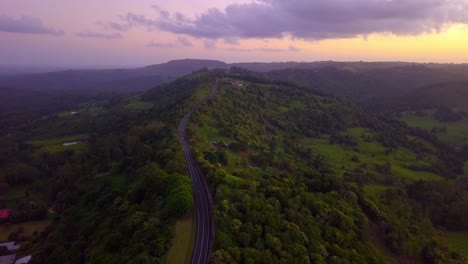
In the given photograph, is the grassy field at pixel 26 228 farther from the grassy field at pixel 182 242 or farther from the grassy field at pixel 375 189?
the grassy field at pixel 375 189

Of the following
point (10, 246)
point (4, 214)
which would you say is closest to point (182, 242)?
point (10, 246)

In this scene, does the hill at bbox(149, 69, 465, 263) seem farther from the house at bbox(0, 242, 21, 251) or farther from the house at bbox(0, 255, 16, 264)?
the house at bbox(0, 242, 21, 251)

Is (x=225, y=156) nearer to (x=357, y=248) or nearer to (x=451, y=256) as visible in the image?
(x=357, y=248)

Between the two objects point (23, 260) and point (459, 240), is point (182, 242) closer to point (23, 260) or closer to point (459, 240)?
point (23, 260)

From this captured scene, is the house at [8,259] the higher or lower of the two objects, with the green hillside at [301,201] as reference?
lower

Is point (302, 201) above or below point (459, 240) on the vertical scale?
above

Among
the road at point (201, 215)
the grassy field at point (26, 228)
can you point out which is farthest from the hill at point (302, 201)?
the grassy field at point (26, 228)
